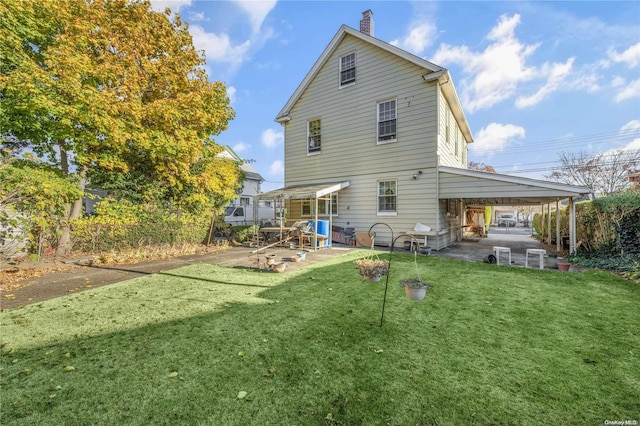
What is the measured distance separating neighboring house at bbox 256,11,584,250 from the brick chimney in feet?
0.17

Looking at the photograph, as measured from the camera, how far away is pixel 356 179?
12.9 meters

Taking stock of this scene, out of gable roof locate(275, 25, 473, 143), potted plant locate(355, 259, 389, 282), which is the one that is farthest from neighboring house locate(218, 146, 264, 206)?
potted plant locate(355, 259, 389, 282)

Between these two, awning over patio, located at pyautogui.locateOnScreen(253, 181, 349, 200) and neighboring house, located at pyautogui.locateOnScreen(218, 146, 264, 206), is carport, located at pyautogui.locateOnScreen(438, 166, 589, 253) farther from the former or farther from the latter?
neighboring house, located at pyautogui.locateOnScreen(218, 146, 264, 206)

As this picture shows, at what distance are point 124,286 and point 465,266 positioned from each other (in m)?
9.32

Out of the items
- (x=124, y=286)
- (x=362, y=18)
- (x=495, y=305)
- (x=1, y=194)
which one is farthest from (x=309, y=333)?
(x=362, y=18)

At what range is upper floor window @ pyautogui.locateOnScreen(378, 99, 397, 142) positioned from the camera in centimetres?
1188

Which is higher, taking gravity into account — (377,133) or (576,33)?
(576,33)

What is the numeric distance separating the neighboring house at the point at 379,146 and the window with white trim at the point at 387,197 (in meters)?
0.05

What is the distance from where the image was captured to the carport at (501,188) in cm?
841

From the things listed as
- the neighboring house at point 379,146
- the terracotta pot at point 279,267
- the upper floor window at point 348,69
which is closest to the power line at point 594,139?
the neighboring house at point 379,146

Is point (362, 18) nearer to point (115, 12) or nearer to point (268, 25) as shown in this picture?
point (268, 25)

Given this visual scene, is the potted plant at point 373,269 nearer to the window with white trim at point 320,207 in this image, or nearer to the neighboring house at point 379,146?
the neighboring house at point 379,146

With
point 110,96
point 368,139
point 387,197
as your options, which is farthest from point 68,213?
point 387,197

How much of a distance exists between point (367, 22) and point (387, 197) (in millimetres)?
9070
